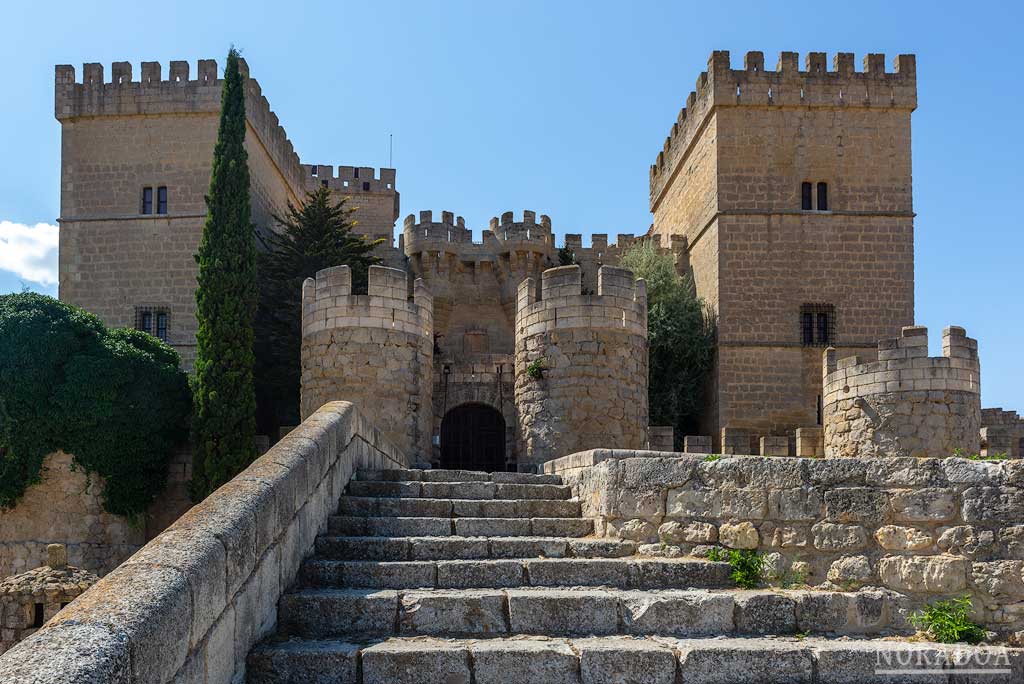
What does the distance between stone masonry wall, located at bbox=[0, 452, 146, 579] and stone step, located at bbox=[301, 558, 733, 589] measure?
14589 millimetres

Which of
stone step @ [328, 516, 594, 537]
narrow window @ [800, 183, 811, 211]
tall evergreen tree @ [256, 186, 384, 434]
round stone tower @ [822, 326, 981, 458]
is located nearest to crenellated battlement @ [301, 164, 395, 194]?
tall evergreen tree @ [256, 186, 384, 434]

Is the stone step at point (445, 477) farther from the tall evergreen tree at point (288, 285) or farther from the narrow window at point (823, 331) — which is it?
the narrow window at point (823, 331)

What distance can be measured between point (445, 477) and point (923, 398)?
10.4m

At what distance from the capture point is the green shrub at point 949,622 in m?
5.82

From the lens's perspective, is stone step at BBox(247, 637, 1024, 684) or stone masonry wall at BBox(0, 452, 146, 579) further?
stone masonry wall at BBox(0, 452, 146, 579)

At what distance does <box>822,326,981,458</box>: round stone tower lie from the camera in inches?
624

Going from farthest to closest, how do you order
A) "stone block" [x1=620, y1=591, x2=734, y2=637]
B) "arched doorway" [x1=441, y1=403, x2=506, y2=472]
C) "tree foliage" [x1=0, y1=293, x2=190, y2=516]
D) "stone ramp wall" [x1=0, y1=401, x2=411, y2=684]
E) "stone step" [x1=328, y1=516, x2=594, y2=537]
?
"tree foliage" [x1=0, y1=293, x2=190, y2=516]
"arched doorway" [x1=441, y1=403, x2=506, y2=472]
"stone step" [x1=328, y1=516, x2=594, y2=537]
"stone block" [x1=620, y1=591, x2=734, y2=637]
"stone ramp wall" [x1=0, y1=401, x2=411, y2=684]

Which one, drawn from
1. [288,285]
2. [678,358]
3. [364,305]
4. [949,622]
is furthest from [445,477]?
[678,358]

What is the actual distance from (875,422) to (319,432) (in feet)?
40.1

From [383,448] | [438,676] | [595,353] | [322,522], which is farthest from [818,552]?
[595,353]

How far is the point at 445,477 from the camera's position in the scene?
344 inches

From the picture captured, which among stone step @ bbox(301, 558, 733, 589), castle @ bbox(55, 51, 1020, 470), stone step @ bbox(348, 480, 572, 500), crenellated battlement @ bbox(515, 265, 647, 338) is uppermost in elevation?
castle @ bbox(55, 51, 1020, 470)

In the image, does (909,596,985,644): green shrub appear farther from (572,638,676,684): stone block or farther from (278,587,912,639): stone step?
(572,638,676,684): stone block

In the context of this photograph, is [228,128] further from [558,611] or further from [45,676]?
[45,676]
